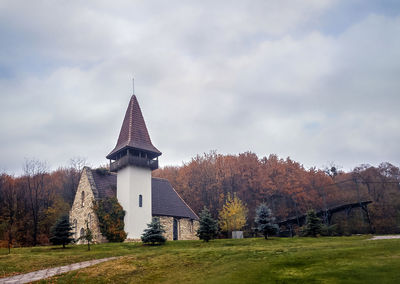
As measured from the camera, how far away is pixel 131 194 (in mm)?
26531

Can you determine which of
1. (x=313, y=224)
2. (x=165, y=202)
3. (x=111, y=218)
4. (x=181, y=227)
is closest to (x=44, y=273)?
(x=111, y=218)

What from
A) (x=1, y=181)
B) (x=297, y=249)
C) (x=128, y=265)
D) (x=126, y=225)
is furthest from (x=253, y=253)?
(x=1, y=181)

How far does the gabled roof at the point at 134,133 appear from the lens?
2803 cm

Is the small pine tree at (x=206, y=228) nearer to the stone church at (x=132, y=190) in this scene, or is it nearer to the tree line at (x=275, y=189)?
the stone church at (x=132, y=190)

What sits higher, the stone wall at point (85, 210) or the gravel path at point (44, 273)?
the stone wall at point (85, 210)

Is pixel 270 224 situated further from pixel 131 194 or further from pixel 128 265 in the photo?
pixel 131 194

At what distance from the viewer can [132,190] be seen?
26688 millimetres

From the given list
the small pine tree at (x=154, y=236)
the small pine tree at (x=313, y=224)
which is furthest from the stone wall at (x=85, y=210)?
the small pine tree at (x=313, y=224)

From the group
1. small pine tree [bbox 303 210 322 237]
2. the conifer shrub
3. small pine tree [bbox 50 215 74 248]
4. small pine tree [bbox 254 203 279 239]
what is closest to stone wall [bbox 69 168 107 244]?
the conifer shrub

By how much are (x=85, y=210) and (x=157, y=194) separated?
6.95 m

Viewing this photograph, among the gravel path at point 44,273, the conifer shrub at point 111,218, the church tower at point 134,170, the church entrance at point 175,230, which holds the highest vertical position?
the church tower at point 134,170

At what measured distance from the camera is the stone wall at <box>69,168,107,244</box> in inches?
1011

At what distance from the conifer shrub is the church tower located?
0.57m

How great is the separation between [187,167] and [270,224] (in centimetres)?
2698
